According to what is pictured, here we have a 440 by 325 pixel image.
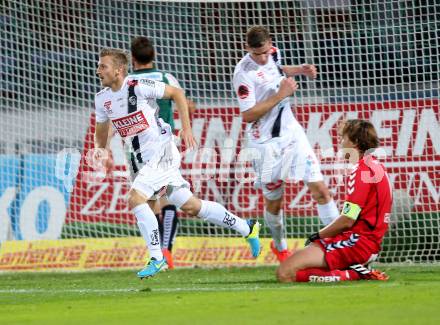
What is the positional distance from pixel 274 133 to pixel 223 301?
12.7 ft

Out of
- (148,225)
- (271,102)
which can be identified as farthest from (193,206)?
(271,102)

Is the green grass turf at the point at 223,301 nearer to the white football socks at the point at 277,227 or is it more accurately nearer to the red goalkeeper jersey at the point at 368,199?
the red goalkeeper jersey at the point at 368,199

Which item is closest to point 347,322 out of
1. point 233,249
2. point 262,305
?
point 262,305

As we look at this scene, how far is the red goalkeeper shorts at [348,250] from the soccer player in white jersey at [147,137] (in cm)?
151

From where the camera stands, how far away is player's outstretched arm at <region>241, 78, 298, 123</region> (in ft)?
34.7

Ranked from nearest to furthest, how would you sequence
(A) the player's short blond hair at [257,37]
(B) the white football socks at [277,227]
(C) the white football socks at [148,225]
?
(C) the white football socks at [148,225] < (A) the player's short blond hair at [257,37] < (B) the white football socks at [277,227]

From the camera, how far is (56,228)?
43.5 feet

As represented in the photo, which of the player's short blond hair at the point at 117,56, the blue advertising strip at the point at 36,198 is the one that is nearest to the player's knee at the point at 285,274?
the player's short blond hair at the point at 117,56

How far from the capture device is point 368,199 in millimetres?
8727

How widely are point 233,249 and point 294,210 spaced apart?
886 mm

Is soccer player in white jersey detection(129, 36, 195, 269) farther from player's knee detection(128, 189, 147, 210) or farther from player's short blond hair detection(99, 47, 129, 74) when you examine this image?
player's knee detection(128, 189, 147, 210)

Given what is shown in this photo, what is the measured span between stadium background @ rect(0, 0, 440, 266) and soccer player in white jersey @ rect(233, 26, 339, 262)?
6.61 feet

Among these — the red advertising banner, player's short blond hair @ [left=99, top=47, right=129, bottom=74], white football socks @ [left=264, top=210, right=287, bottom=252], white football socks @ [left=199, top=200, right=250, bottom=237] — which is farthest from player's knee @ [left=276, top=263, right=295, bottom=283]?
the red advertising banner

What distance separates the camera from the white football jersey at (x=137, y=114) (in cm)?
1000
